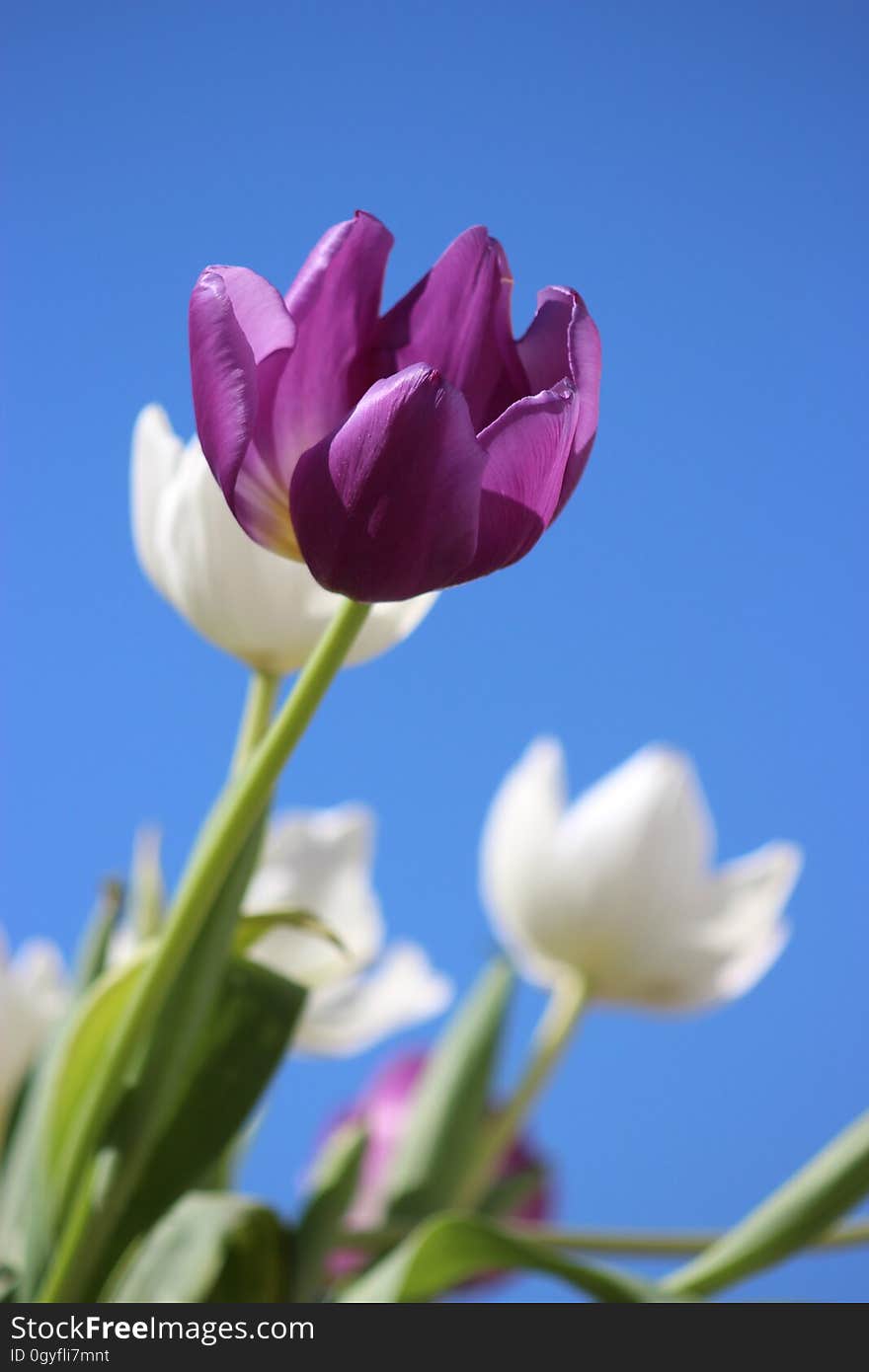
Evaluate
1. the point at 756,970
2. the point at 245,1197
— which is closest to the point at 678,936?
the point at 756,970

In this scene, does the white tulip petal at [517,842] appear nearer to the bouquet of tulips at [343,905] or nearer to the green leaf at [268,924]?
the bouquet of tulips at [343,905]

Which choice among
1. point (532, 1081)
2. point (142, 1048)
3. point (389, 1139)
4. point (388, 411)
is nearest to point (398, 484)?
point (388, 411)

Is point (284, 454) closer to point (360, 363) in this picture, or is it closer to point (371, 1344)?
point (360, 363)

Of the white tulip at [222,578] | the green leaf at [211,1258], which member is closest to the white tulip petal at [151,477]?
the white tulip at [222,578]

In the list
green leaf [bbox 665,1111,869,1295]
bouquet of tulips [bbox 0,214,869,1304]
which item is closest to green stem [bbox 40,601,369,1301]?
→ bouquet of tulips [bbox 0,214,869,1304]

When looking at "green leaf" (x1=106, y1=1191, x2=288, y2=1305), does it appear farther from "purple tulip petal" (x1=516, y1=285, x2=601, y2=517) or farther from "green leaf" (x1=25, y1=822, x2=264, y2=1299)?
"purple tulip petal" (x1=516, y1=285, x2=601, y2=517)

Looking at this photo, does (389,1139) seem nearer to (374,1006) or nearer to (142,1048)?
(374,1006)
